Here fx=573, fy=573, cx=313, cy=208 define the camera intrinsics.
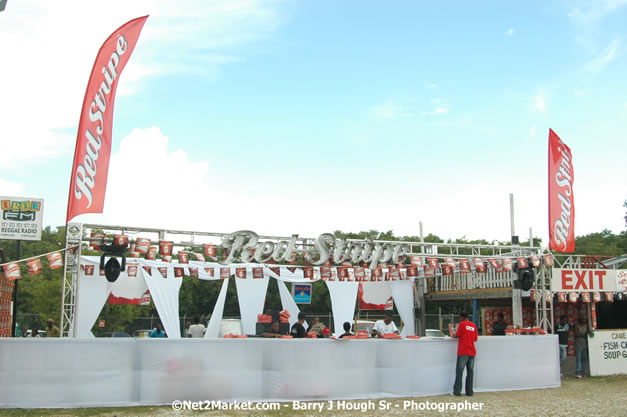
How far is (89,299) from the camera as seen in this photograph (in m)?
15.3

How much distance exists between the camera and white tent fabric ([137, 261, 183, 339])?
16.4 metres

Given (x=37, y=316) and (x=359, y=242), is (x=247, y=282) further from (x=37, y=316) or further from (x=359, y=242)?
(x=37, y=316)

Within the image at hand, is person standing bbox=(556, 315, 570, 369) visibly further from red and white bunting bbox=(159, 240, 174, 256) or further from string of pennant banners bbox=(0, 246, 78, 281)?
string of pennant banners bbox=(0, 246, 78, 281)

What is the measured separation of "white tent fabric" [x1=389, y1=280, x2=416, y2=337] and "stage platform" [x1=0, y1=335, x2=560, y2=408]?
7642mm

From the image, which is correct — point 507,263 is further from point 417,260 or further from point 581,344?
point 581,344

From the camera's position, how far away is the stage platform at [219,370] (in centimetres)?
889

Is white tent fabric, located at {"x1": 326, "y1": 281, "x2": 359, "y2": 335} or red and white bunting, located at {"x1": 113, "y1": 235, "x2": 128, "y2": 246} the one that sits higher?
red and white bunting, located at {"x1": 113, "y1": 235, "x2": 128, "y2": 246}

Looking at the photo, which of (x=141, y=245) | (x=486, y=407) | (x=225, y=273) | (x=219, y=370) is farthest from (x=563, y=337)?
(x=141, y=245)

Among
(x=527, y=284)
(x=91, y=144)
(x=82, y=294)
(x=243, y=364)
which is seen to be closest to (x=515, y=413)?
(x=243, y=364)

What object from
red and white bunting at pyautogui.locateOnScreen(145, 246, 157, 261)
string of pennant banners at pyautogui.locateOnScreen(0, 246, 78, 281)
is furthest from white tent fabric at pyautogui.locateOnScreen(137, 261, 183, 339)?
string of pennant banners at pyautogui.locateOnScreen(0, 246, 78, 281)

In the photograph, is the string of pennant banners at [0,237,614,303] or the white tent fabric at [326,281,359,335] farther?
the white tent fabric at [326,281,359,335]

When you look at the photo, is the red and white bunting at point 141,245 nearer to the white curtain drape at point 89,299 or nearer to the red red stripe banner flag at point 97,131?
the red red stripe banner flag at point 97,131

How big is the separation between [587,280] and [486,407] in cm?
783

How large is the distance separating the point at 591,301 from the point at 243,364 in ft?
35.8
